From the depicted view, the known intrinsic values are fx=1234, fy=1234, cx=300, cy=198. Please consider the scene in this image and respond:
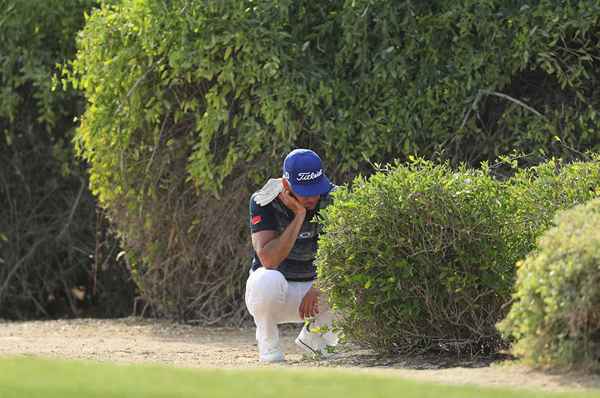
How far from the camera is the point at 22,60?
12531 mm

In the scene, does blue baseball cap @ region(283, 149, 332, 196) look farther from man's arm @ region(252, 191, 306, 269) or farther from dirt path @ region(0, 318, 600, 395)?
dirt path @ region(0, 318, 600, 395)

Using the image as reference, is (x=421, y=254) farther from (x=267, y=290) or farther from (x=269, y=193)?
(x=269, y=193)

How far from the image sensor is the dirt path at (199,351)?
6.47m

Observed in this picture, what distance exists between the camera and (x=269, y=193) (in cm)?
839

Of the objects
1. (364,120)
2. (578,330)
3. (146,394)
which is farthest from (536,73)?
Result: (146,394)

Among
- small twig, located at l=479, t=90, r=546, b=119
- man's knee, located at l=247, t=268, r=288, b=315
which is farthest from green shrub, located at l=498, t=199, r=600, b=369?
small twig, located at l=479, t=90, r=546, b=119

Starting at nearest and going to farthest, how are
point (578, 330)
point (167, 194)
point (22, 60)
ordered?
point (578, 330), point (167, 194), point (22, 60)

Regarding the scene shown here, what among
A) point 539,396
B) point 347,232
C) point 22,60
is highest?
point 22,60

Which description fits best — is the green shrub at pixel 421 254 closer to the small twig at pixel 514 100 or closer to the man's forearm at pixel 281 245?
the man's forearm at pixel 281 245

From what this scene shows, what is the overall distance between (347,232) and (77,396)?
2.68m

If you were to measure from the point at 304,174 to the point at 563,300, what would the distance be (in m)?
2.44

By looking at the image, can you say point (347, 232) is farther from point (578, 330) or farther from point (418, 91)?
point (418, 91)

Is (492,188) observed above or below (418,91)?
below

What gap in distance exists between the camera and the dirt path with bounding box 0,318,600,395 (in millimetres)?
6473
